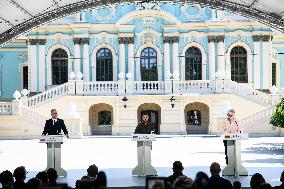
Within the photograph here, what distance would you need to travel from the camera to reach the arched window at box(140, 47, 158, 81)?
1526 inches

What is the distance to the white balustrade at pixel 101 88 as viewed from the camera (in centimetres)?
3516

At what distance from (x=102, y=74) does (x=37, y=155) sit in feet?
58.9

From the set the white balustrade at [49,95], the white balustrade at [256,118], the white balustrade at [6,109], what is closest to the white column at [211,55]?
the white balustrade at [256,118]

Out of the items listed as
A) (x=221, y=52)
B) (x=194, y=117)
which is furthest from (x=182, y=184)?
(x=221, y=52)

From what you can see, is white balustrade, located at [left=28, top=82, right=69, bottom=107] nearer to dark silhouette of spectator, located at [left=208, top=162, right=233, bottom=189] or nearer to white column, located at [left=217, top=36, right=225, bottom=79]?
white column, located at [left=217, top=36, right=225, bottom=79]

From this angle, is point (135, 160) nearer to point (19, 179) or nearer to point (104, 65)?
point (19, 179)

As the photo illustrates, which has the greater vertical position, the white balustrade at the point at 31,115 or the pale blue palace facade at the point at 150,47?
the pale blue palace facade at the point at 150,47

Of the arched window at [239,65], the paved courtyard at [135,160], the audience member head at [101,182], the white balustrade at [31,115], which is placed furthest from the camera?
the arched window at [239,65]

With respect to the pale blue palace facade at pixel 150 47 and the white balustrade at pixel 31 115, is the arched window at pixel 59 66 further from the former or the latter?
the white balustrade at pixel 31 115

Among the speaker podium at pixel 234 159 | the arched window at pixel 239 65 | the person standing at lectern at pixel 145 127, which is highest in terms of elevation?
the arched window at pixel 239 65

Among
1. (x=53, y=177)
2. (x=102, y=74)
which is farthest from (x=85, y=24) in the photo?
(x=53, y=177)

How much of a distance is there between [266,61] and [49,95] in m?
15.7

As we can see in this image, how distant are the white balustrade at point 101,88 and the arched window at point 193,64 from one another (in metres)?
6.03

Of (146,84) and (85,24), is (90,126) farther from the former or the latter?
(85,24)
